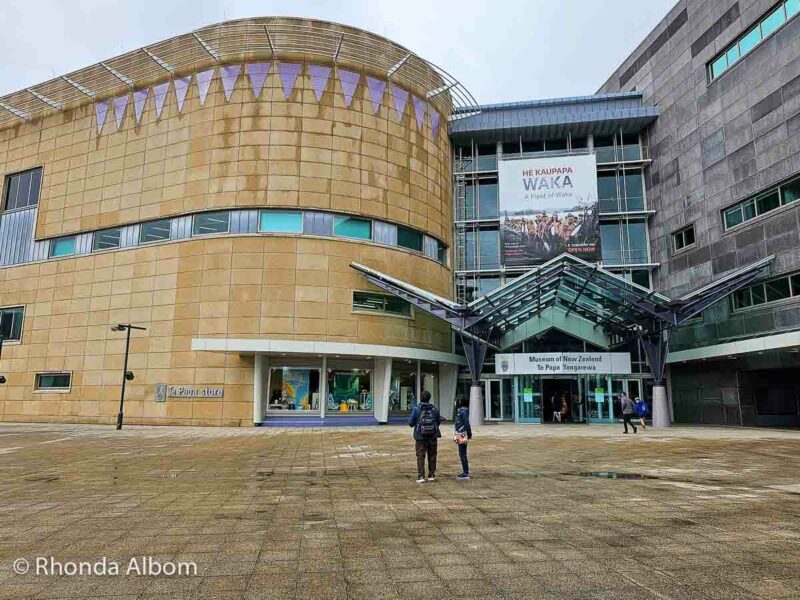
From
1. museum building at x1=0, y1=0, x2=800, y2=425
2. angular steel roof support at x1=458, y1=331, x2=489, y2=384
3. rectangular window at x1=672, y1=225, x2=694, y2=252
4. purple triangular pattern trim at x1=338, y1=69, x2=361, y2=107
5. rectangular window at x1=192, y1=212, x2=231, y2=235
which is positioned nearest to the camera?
museum building at x1=0, y1=0, x2=800, y2=425

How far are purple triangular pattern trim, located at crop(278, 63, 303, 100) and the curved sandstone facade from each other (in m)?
0.13

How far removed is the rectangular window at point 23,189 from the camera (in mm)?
35938

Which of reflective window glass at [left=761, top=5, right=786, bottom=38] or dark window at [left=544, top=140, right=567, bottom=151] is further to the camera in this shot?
dark window at [left=544, top=140, right=567, bottom=151]

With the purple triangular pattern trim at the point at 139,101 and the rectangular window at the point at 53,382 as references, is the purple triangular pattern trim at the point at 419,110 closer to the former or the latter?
the purple triangular pattern trim at the point at 139,101

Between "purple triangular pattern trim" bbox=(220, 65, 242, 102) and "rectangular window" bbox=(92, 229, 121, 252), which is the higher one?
"purple triangular pattern trim" bbox=(220, 65, 242, 102)

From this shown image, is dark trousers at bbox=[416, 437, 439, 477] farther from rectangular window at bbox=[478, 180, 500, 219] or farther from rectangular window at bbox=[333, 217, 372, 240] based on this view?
rectangular window at bbox=[478, 180, 500, 219]

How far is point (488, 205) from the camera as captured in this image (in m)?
38.8

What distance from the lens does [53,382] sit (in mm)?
31812

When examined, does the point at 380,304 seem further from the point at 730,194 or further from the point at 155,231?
the point at 730,194

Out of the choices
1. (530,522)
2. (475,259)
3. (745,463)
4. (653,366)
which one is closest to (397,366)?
(475,259)

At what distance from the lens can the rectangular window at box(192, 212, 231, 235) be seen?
95.2 ft

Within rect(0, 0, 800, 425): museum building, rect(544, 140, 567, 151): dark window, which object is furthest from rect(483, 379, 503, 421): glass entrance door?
rect(544, 140, 567, 151): dark window

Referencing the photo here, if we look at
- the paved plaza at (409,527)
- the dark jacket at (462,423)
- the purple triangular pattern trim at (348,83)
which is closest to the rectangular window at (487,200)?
the purple triangular pattern trim at (348,83)

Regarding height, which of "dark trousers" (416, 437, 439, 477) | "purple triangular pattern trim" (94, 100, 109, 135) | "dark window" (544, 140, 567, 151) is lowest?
Answer: "dark trousers" (416, 437, 439, 477)
